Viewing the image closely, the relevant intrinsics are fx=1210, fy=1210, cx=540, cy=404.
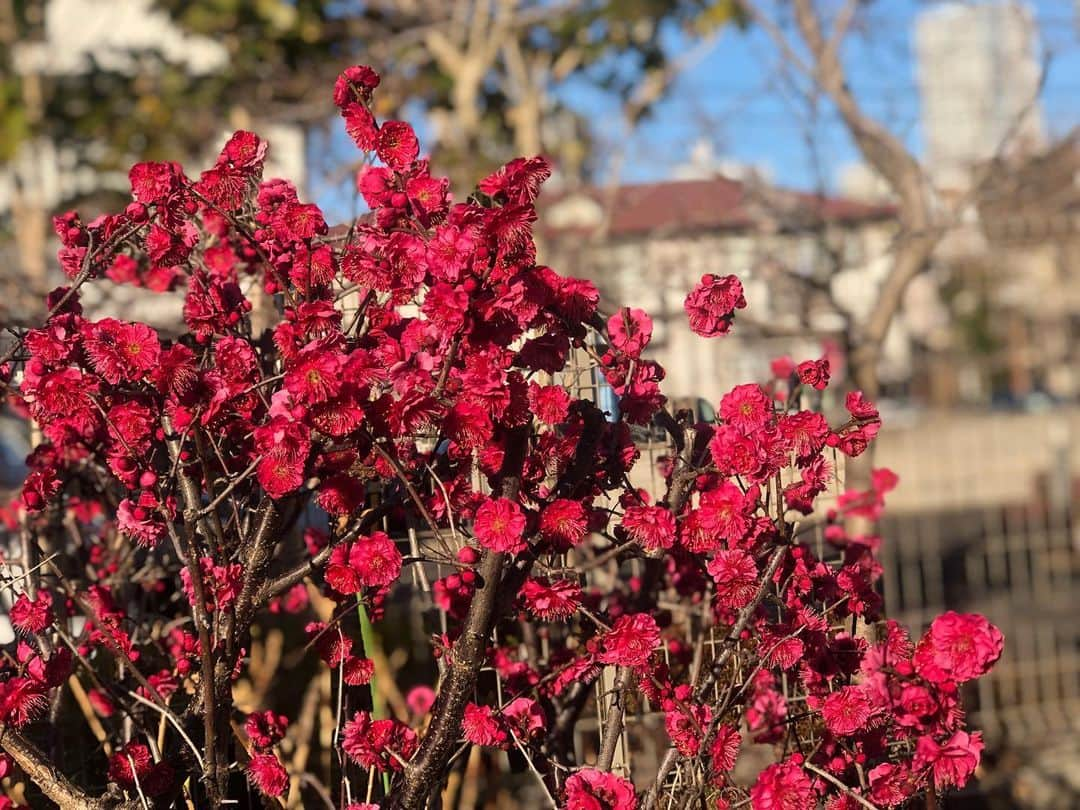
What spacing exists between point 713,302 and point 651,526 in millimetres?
420

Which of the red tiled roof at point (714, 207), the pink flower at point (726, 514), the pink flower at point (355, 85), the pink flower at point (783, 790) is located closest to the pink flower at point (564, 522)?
the pink flower at point (726, 514)

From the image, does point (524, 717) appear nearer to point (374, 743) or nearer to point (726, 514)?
point (374, 743)

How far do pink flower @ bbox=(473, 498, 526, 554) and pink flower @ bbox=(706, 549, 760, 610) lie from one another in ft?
1.27

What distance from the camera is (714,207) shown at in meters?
7.76

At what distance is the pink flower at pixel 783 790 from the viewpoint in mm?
2129

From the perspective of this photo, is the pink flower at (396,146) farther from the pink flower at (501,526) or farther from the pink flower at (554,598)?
the pink flower at (554,598)

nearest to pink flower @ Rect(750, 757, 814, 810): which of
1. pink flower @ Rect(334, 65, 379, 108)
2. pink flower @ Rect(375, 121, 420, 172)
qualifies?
pink flower @ Rect(375, 121, 420, 172)

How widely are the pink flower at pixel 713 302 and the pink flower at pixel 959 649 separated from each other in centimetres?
67

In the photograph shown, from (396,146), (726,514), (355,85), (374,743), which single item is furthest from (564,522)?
(355,85)

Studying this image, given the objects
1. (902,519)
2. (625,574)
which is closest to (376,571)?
(625,574)

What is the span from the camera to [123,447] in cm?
227

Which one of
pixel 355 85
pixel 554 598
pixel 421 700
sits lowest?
pixel 421 700

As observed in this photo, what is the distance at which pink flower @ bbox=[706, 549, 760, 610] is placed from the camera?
2.20 m

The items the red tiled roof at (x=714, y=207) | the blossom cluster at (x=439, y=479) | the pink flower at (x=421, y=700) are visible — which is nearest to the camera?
the blossom cluster at (x=439, y=479)
